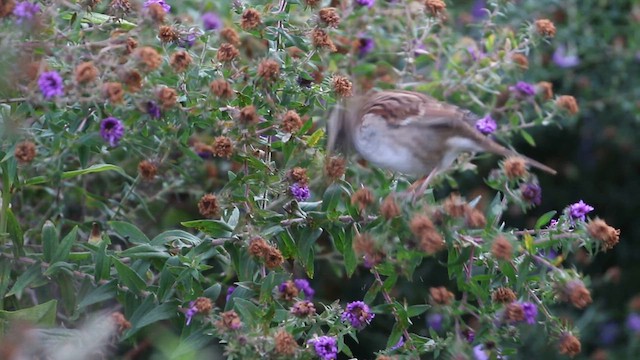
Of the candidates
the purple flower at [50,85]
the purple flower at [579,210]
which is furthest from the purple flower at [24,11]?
the purple flower at [579,210]

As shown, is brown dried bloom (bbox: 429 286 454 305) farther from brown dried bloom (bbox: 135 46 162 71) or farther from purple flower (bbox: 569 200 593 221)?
brown dried bloom (bbox: 135 46 162 71)

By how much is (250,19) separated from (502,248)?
991mm

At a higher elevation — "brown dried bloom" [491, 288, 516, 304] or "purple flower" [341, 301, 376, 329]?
"brown dried bloom" [491, 288, 516, 304]

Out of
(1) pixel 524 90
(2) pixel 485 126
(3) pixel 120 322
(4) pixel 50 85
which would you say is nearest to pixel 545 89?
(1) pixel 524 90

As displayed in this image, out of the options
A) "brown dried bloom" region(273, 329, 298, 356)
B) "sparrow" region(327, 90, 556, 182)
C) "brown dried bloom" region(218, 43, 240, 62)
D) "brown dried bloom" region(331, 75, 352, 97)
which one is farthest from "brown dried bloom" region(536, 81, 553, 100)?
"brown dried bloom" region(273, 329, 298, 356)

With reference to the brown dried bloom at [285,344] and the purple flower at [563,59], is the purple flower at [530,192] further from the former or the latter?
the purple flower at [563,59]

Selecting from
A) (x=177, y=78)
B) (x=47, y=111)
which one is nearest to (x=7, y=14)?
(x=47, y=111)

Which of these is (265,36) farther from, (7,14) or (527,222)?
(527,222)

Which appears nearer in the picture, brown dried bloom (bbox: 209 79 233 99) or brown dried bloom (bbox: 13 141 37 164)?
brown dried bloom (bbox: 13 141 37 164)

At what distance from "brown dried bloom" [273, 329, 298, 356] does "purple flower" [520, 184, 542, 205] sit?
0.79 meters

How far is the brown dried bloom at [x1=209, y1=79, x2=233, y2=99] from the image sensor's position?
2.57 metres

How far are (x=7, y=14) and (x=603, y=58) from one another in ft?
11.7

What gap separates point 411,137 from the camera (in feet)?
8.83

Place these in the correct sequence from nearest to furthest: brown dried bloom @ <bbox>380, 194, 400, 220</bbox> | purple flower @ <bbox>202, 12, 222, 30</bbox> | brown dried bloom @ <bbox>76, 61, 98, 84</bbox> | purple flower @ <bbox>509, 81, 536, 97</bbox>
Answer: brown dried bloom @ <bbox>76, 61, 98, 84</bbox> < brown dried bloom @ <bbox>380, 194, 400, 220</bbox> < purple flower @ <bbox>202, 12, 222, 30</bbox> < purple flower @ <bbox>509, 81, 536, 97</bbox>
